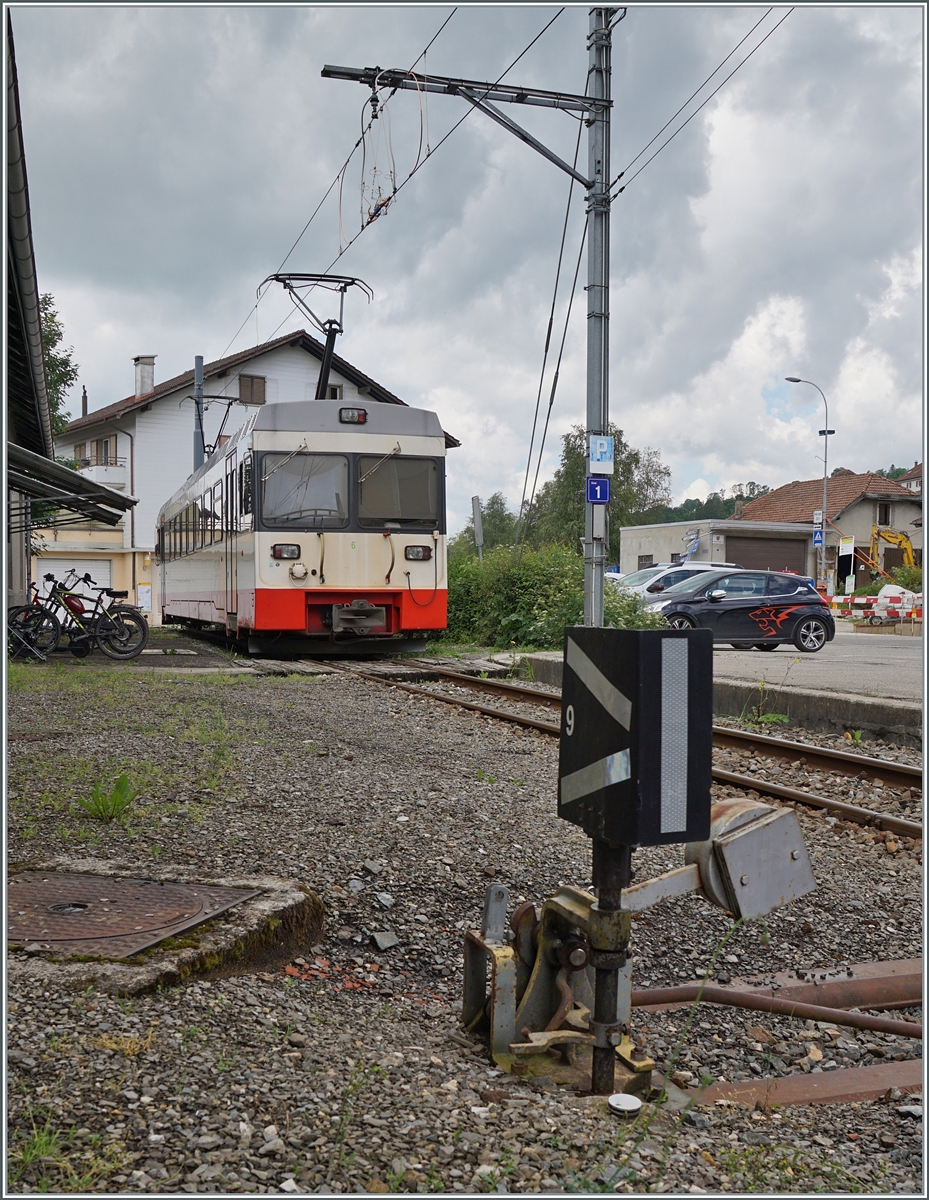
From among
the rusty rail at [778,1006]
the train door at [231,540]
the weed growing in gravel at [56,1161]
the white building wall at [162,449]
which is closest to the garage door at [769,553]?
the white building wall at [162,449]

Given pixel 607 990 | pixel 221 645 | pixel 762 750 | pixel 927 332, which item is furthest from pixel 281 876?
pixel 221 645

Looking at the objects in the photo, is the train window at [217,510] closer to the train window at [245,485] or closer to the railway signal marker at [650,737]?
the train window at [245,485]

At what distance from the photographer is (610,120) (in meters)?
12.5

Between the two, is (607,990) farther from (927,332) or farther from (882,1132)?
(927,332)

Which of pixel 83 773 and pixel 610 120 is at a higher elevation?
pixel 610 120

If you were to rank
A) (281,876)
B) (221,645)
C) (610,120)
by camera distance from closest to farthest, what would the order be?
(281,876) < (610,120) < (221,645)

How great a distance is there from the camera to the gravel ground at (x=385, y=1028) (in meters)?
2.13

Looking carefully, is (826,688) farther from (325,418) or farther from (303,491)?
(325,418)

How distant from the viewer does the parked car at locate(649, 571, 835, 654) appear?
1831 cm

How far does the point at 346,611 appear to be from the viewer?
14.7m

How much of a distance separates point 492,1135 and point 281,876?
6.68ft

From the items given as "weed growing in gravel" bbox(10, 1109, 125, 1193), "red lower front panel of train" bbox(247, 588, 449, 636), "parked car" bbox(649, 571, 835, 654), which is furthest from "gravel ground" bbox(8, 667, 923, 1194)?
"parked car" bbox(649, 571, 835, 654)

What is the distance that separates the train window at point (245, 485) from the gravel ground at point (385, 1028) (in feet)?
26.4

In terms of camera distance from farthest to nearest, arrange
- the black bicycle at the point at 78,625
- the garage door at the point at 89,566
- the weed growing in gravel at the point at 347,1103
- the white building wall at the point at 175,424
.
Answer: the garage door at the point at 89,566 → the white building wall at the point at 175,424 → the black bicycle at the point at 78,625 → the weed growing in gravel at the point at 347,1103
